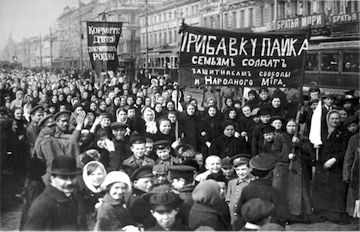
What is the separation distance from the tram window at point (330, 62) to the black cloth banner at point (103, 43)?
7903 mm

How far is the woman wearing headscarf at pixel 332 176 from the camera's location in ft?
20.2

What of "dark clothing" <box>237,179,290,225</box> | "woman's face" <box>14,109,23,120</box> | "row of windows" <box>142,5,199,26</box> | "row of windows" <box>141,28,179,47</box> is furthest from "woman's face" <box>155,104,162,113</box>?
"row of windows" <box>141,28,179,47</box>

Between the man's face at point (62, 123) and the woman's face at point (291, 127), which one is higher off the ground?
the man's face at point (62, 123)

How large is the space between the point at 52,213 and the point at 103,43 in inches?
383

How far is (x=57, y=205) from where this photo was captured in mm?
3465

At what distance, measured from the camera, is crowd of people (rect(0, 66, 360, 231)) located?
3668 mm

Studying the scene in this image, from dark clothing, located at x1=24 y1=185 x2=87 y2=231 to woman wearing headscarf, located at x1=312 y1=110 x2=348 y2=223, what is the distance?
12.0 feet

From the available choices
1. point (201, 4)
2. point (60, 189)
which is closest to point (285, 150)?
point (60, 189)

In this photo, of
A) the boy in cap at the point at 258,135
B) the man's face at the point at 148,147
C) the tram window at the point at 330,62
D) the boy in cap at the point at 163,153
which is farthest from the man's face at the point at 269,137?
the tram window at the point at 330,62

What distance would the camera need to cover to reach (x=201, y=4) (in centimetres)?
4141

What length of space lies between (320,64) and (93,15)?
28.2 ft

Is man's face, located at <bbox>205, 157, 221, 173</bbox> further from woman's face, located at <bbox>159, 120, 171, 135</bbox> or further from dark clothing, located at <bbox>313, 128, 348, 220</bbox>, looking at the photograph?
dark clothing, located at <bbox>313, 128, 348, 220</bbox>

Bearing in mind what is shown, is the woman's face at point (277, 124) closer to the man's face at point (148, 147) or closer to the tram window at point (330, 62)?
the man's face at point (148, 147)

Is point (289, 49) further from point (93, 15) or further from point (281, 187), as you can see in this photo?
point (93, 15)
